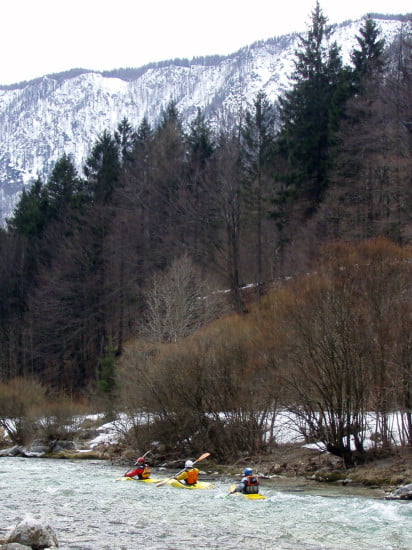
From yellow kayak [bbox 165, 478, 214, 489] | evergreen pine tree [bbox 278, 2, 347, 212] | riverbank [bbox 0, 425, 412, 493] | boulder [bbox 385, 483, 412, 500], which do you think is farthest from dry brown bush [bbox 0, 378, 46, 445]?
boulder [bbox 385, 483, 412, 500]

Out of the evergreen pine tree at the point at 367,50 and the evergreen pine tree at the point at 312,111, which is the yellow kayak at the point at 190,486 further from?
the evergreen pine tree at the point at 367,50

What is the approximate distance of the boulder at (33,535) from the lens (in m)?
12.2

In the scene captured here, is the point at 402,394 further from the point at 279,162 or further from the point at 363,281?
the point at 279,162

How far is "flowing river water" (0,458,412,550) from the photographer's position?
1338cm

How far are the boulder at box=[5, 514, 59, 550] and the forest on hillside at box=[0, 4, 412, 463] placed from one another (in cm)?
1161

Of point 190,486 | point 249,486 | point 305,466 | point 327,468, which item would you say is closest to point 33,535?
point 249,486

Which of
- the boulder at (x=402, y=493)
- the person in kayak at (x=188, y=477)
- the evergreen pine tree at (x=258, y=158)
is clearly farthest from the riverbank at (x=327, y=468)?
the evergreen pine tree at (x=258, y=158)

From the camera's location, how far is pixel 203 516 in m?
16.3

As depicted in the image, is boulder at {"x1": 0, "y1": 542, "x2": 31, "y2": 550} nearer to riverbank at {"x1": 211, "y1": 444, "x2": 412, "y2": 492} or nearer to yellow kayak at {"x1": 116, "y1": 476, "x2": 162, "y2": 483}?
yellow kayak at {"x1": 116, "y1": 476, "x2": 162, "y2": 483}

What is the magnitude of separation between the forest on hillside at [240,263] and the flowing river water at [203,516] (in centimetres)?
472

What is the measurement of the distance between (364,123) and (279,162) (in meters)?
8.49

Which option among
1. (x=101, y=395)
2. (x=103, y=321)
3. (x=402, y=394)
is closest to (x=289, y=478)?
(x=402, y=394)

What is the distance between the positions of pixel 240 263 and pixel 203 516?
30803 mm

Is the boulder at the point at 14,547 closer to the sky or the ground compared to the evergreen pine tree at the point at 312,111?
closer to the ground
